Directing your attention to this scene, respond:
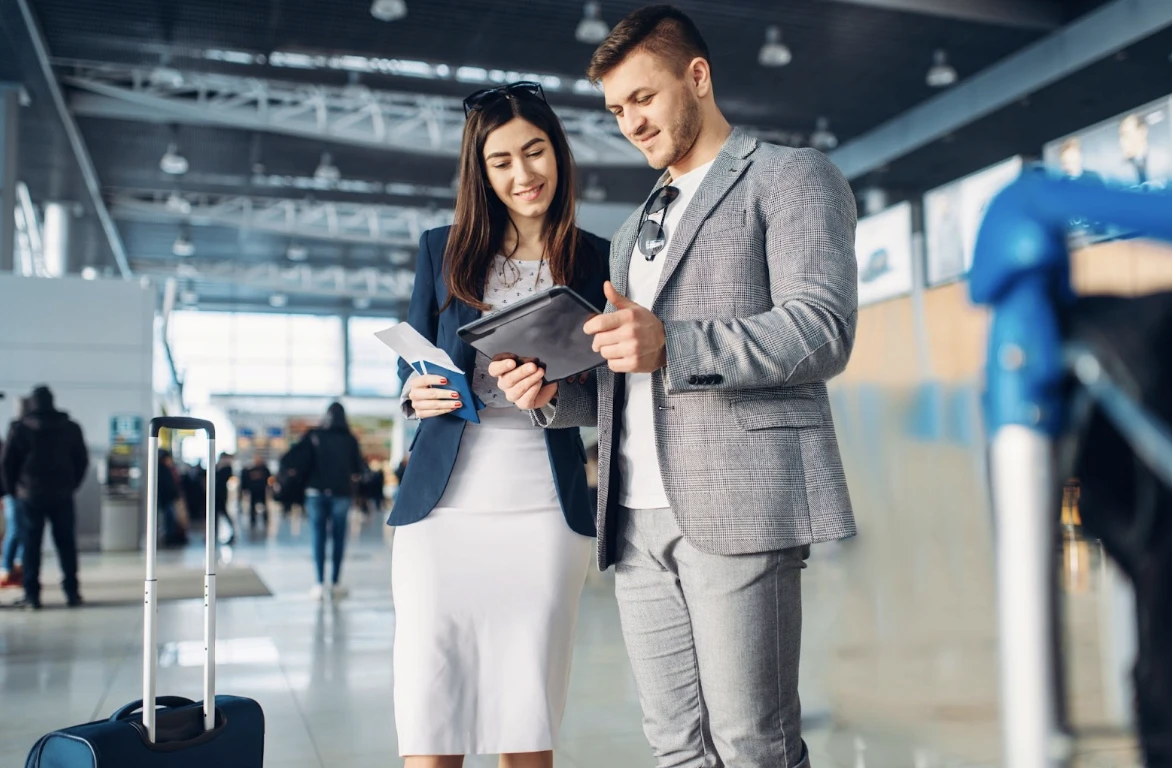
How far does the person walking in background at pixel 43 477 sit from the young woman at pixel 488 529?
22.4 feet

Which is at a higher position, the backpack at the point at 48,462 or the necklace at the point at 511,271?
the necklace at the point at 511,271

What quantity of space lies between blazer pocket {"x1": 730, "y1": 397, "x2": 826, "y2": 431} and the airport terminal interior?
0.31 meters

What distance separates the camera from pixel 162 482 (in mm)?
14008

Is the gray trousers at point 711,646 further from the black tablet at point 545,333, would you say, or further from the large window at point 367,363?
the large window at point 367,363

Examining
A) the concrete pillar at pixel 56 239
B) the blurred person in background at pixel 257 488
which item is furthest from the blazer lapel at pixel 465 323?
the concrete pillar at pixel 56 239

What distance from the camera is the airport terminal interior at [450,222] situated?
348cm

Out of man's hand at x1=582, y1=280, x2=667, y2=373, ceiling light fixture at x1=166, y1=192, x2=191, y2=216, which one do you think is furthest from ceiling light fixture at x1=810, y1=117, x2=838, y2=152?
man's hand at x1=582, y1=280, x2=667, y2=373

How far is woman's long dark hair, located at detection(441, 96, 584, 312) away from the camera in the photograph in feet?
6.78

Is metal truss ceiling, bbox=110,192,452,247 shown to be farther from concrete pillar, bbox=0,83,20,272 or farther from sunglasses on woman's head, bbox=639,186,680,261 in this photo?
sunglasses on woman's head, bbox=639,186,680,261

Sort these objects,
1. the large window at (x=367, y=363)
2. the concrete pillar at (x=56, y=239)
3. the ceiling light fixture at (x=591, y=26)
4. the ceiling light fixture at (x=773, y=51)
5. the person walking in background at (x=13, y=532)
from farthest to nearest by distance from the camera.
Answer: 1. the large window at (x=367, y=363)
2. the concrete pillar at (x=56, y=239)
3. the ceiling light fixture at (x=773, y=51)
4. the ceiling light fixture at (x=591, y=26)
5. the person walking in background at (x=13, y=532)

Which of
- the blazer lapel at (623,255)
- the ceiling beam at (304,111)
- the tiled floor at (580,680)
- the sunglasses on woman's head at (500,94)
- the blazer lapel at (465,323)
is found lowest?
the tiled floor at (580,680)

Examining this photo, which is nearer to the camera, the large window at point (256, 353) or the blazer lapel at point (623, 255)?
the blazer lapel at point (623, 255)

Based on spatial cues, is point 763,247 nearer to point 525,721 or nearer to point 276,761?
point 525,721

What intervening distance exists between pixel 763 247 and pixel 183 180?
18.8m
